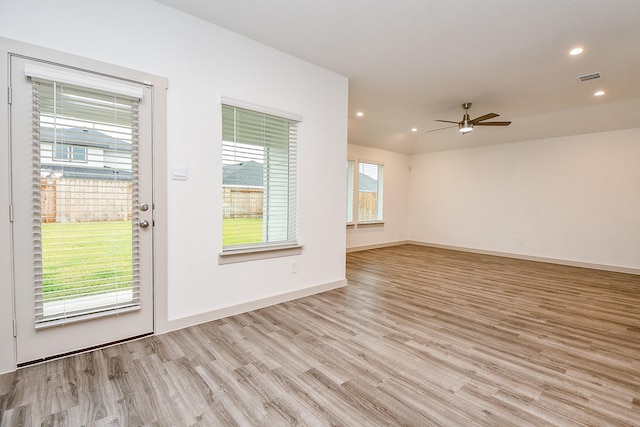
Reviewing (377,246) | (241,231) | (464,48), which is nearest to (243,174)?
(241,231)

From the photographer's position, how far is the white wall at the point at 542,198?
5.53 metres

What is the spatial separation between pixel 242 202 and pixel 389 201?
18.8 feet

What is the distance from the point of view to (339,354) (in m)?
2.33

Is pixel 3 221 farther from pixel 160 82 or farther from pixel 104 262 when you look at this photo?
pixel 160 82

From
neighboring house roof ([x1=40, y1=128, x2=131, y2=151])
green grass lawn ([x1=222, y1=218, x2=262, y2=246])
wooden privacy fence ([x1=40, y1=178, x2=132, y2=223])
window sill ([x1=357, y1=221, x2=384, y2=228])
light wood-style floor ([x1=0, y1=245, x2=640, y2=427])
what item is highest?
neighboring house roof ([x1=40, y1=128, x2=131, y2=151])

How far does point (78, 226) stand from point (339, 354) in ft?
→ 7.46

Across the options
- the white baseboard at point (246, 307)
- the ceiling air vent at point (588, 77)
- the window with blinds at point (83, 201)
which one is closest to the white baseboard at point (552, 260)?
the ceiling air vent at point (588, 77)

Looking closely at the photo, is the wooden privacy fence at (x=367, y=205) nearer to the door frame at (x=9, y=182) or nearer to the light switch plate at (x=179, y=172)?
the light switch plate at (x=179, y=172)

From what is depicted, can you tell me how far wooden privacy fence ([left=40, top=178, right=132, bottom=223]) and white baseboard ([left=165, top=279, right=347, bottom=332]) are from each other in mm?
1062

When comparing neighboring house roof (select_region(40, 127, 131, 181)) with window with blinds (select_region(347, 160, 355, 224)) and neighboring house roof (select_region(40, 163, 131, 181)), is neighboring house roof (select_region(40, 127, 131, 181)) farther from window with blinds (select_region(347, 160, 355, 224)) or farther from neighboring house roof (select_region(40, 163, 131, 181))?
window with blinds (select_region(347, 160, 355, 224))

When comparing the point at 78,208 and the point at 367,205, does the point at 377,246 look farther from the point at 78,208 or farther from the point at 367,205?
the point at 78,208

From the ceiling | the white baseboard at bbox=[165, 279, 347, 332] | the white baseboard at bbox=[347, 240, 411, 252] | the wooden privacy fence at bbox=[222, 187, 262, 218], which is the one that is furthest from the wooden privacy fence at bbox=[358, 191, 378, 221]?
the wooden privacy fence at bbox=[222, 187, 262, 218]

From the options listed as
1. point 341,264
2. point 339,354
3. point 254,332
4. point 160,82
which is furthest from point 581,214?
point 160,82

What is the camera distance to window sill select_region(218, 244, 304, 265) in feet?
9.87
